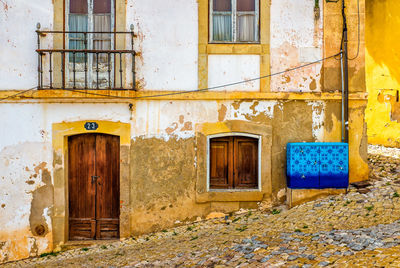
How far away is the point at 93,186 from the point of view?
7703 millimetres

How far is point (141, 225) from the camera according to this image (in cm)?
755

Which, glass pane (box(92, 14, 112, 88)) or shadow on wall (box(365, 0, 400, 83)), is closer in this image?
glass pane (box(92, 14, 112, 88))

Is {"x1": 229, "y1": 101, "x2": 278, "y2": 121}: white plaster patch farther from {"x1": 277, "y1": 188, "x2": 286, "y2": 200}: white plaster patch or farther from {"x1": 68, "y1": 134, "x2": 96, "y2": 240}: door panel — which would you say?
{"x1": 68, "y1": 134, "x2": 96, "y2": 240}: door panel

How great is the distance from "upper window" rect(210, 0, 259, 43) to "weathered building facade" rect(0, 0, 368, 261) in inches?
0.9

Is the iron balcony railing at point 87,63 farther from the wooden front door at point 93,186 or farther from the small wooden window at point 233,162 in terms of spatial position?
the small wooden window at point 233,162

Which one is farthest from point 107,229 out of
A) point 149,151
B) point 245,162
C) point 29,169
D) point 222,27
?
point 222,27

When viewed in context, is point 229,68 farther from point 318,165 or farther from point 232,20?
point 318,165

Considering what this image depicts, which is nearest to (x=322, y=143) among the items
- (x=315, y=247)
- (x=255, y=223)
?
(x=255, y=223)

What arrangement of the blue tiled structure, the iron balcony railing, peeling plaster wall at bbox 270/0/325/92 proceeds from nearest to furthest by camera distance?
the blue tiled structure
the iron balcony railing
peeling plaster wall at bbox 270/0/325/92

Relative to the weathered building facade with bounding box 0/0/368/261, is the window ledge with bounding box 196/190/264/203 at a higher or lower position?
lower

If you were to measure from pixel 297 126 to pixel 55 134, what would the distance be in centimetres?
518

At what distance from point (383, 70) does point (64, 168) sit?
1082cm

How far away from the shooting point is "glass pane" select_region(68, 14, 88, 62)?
7680 mm

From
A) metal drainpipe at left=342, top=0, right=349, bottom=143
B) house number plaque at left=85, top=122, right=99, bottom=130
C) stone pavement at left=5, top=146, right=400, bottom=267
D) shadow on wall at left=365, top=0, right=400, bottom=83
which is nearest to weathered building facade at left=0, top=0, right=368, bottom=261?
house number plaque at left=85, top=122, right=99, bottom=130
